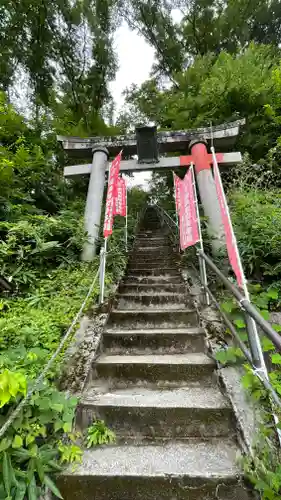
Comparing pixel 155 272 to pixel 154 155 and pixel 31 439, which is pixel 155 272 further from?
pixel 31 439

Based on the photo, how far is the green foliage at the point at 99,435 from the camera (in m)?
1.87

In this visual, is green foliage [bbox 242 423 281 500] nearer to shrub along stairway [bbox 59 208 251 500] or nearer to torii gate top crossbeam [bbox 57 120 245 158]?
shrub along stairway [bbox 59 208 251 500]

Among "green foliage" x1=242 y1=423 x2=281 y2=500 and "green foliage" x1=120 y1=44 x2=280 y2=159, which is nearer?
"green foliage" x1=242 y1=423 x2=281 y2=500

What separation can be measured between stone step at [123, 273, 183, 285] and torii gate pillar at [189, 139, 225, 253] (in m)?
1.25

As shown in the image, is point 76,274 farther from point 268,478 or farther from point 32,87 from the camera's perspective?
point 32,87

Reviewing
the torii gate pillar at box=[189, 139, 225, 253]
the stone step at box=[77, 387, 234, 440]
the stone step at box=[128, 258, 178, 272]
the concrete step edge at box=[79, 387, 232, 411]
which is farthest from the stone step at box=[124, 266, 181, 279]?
the stone step at box=[77, 387, 234, 440]

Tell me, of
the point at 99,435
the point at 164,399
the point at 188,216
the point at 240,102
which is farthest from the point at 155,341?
the point at 240,102

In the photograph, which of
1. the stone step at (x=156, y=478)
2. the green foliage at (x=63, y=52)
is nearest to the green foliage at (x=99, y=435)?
the stone step at (x=156, y=478)

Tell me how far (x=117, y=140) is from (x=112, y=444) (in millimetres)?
6084

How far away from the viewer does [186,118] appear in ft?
26.3

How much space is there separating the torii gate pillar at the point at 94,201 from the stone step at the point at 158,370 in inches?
106

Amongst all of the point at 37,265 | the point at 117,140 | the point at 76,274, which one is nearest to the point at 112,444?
the point at 76,274

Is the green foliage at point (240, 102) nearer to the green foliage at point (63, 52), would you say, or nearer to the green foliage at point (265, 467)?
the green foliage at point (63, 52)

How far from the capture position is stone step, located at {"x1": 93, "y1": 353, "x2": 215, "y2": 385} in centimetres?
239
